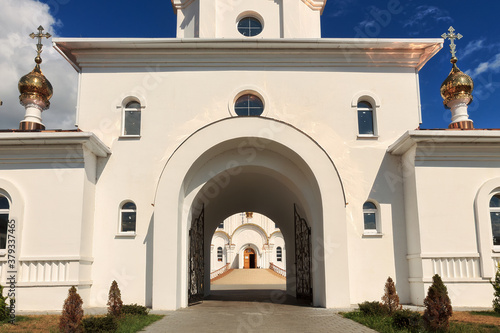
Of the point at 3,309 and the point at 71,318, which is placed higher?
the point at 71,318

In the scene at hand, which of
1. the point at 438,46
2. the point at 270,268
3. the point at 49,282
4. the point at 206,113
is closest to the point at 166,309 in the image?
the point at 49,282

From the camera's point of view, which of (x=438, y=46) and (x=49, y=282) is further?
(x=438, y=46)

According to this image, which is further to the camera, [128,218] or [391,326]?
[128,218]

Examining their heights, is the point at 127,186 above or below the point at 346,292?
above

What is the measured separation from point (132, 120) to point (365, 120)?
6.98 metres

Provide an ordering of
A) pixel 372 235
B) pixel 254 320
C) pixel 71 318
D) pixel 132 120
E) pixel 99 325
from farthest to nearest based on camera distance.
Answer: pixel 132 120 → pixel 372 235 → pixel 254 320 → pixel 99 325 → pixel 71 318

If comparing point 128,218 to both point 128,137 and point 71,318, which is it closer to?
point 128,137

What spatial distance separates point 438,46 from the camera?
14469mm

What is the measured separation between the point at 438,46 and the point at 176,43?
25.5 feet

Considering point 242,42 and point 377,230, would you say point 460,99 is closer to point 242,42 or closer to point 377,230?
point 377,230

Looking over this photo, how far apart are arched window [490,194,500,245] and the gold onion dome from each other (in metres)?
14.5

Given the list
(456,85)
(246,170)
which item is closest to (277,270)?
(246,170)

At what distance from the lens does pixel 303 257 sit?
15.5m

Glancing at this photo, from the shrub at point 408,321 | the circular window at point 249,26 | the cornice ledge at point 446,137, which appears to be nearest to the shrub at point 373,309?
the shrub at point 408,321
